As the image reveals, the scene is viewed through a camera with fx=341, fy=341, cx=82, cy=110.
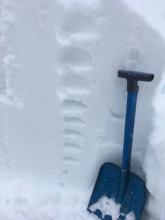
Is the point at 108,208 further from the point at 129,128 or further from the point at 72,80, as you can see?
the point at 72,80

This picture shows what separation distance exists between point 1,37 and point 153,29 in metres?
0.56

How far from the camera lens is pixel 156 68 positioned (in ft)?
4.21

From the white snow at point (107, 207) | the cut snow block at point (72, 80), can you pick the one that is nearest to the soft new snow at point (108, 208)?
the white snow at point (107, 207)

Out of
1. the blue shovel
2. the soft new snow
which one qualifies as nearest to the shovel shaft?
the blue shovel

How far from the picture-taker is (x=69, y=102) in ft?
4.57

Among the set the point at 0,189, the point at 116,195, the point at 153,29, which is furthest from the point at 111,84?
the point at 0,189

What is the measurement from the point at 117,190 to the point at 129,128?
0.33m

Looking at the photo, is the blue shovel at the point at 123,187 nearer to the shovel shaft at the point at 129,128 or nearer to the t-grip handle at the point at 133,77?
the shovel shaft at the point at 129,128

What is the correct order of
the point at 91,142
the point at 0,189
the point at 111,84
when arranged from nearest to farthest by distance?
the point at 111,84, the point at 91,142, the point at 0,189

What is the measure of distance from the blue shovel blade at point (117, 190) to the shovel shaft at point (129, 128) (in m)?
0.07

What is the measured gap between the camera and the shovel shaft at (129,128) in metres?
1.29

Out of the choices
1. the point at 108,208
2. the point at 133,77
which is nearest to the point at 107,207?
the point at 108,208

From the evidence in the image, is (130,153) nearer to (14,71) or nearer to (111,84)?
(111,84)

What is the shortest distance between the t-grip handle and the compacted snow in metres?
0.06
